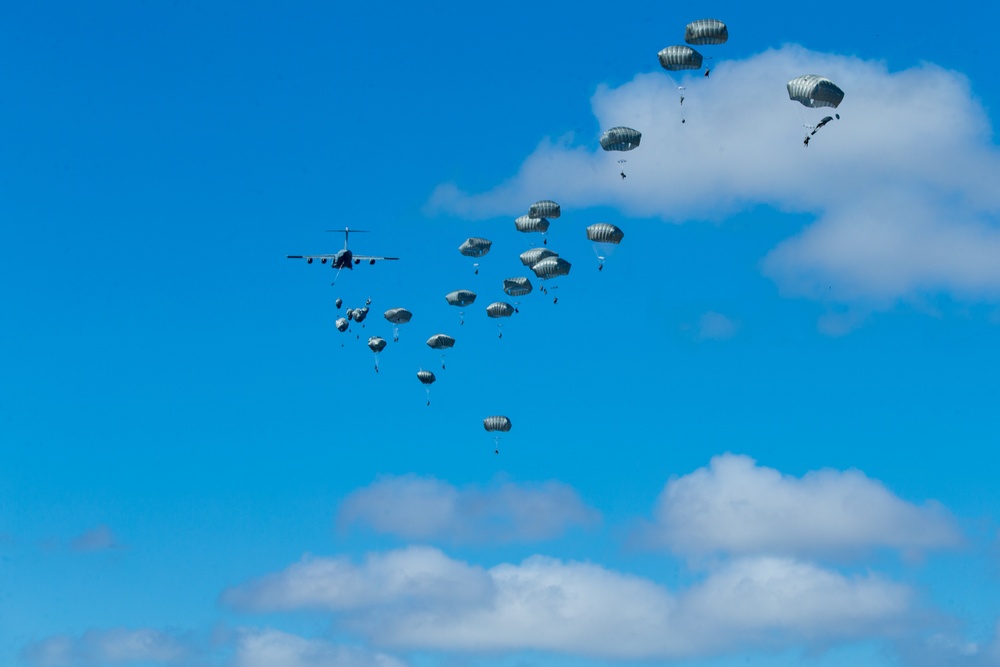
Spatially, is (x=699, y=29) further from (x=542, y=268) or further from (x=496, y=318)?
(x=496, y=318)

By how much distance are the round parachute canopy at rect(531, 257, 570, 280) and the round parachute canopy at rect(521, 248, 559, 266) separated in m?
0.98

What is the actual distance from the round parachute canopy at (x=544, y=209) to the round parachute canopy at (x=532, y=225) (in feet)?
2.10

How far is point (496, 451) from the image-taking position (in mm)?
195750

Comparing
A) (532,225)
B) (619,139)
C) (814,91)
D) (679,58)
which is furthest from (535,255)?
(814,91)

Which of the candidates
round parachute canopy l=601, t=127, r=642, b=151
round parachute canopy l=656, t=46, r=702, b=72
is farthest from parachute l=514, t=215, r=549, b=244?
round parachute canopy l=656, t=46, r=702, b=72

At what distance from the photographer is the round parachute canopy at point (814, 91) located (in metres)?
156

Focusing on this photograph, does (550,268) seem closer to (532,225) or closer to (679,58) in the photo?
(532,225)

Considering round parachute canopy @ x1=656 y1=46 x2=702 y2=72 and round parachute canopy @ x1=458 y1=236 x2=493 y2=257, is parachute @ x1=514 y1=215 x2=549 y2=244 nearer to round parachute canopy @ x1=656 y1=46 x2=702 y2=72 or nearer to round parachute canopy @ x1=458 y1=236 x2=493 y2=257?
round parachute canopy @ x1=458 y1=236 x2=493 y2=257

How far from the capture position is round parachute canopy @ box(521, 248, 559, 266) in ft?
618

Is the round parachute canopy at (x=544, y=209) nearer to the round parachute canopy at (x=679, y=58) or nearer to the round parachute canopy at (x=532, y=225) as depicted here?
the round parachute canopy at (x=532, y=225)

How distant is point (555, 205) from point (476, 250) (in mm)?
14294

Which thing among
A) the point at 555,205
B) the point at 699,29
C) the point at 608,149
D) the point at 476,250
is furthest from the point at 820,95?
the point at 476,250

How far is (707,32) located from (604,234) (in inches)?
1177

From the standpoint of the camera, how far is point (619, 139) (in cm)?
17800
